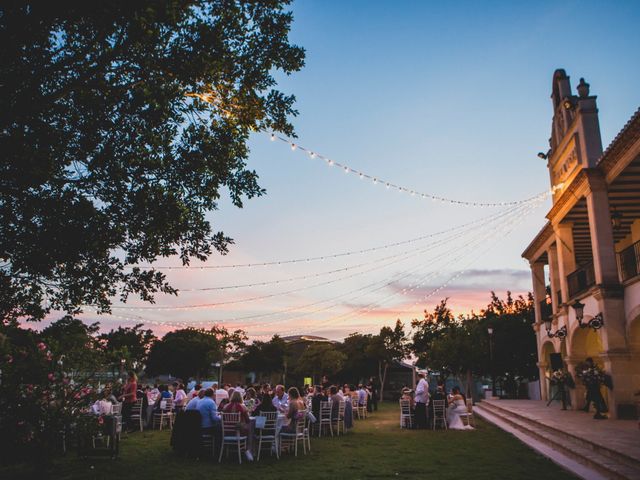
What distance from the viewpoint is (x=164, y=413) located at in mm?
15547

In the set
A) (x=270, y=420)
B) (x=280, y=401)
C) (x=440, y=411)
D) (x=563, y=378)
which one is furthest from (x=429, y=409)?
(x=270, y=420)

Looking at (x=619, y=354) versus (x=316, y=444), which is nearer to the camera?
(x=316, y=444)

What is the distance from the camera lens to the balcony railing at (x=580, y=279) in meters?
16.1

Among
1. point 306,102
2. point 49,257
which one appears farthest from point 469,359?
point 49,257

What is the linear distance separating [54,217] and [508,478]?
23.2ft

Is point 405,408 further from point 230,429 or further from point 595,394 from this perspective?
point 230,429

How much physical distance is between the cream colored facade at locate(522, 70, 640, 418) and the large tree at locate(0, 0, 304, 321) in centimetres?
923

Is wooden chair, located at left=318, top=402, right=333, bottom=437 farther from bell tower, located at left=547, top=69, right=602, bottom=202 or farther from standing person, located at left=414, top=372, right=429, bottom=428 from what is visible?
bell tower, located at left=547, top=69, right=602, bottom=202

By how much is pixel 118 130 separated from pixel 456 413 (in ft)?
42.1

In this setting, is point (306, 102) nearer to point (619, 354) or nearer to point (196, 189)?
point (196, 189)

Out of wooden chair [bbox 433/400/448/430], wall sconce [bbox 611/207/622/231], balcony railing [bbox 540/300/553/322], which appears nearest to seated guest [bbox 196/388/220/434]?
wooden chair [bbox 433/400/448/430]

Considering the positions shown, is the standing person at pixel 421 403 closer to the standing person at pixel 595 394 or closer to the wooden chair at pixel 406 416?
the wooden chair at pixel 406 416

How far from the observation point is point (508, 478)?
705 centimetres

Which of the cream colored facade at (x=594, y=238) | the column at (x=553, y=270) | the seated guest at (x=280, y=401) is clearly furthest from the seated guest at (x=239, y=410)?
the column at (x=553, y=270)
